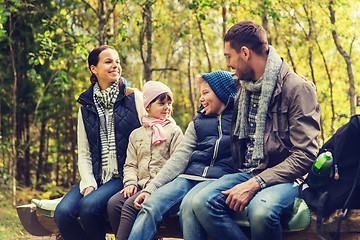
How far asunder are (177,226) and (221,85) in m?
1.07

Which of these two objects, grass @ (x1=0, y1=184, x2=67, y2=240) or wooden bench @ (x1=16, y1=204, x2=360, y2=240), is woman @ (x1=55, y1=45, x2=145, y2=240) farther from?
grass @ (x1=0, y1=184, x2=67, y2=240)

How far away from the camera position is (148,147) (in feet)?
12.1

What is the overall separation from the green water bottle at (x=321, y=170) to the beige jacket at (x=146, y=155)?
1.28 metres

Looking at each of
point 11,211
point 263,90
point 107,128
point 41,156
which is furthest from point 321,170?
point 41,156

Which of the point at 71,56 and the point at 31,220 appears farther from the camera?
the point at 71,56

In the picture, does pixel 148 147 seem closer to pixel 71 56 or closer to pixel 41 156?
pixel 71 56

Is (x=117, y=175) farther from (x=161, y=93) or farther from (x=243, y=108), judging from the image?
(x=243, y=108)

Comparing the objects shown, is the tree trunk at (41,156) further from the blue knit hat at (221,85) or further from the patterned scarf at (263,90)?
the patterned scarf at (263,90)

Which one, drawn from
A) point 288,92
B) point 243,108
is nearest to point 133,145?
point 243,108

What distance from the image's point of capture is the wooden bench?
8.71ft

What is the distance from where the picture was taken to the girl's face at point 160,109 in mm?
3822

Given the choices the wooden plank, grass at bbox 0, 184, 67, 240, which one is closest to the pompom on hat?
the wooden plank

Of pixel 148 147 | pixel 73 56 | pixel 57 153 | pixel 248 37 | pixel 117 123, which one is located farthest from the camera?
pixel 57 153

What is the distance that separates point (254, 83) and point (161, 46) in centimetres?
1331
